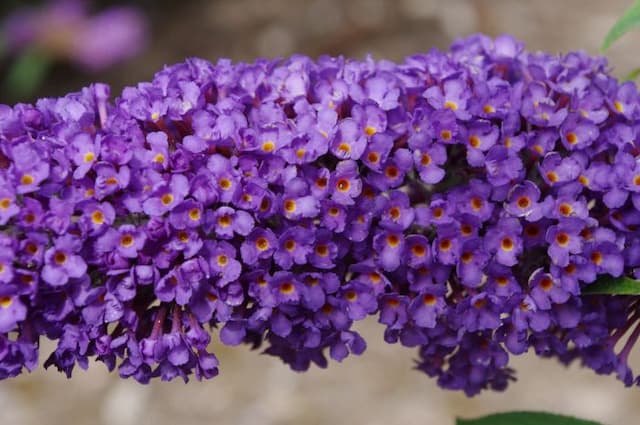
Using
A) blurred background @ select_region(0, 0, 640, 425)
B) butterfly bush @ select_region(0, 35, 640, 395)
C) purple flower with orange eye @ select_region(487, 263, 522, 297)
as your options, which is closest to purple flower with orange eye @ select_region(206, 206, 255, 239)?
butterfly bush @ select_region(0, 35, 640, 395)

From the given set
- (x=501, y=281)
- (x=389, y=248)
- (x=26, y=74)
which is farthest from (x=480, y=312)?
(x=26, y=74)

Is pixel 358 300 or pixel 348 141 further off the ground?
pixel 348 141

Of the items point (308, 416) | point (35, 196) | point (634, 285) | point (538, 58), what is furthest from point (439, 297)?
point (308, 416)

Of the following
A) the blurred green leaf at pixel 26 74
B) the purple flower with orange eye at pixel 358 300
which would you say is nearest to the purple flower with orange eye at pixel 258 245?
the purple flower with orange eye at pixel 358 300

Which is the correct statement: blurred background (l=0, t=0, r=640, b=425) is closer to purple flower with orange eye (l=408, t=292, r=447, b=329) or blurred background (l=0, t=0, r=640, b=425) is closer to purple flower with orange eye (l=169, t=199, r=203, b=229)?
purple flower with orange eye (l=408, t=292, r=447, b=329)

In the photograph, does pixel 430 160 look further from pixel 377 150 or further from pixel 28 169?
pixel 28 169

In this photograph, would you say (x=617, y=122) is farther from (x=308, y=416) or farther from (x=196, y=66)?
(x=308, y=416)

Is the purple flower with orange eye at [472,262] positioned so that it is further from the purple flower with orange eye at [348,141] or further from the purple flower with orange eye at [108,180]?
the purple flower with orange eye at [108,180]
